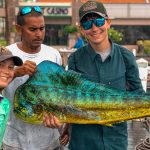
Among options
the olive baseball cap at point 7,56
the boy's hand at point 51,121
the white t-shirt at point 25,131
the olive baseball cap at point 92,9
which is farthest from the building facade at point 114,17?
the boy's hand at point 51,121

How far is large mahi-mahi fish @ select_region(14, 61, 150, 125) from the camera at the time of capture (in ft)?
8.63

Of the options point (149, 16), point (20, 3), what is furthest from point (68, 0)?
point (149, 16)

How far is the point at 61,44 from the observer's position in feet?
129

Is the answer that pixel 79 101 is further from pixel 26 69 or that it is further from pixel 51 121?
pixel 26 69

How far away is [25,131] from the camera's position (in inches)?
119

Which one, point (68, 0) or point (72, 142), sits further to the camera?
point (68, 0)

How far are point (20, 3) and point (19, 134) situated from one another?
122 feet

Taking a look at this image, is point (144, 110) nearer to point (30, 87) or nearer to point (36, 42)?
point (30, 87)

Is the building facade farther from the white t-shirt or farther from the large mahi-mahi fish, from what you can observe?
Answer: the large mahi-mahi fish

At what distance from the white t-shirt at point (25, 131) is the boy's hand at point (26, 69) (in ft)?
0.60

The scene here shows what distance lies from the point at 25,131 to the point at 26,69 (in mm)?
488

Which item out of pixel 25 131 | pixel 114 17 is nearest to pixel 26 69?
pixel 25 131

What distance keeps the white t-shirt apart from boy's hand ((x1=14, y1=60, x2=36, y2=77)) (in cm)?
18

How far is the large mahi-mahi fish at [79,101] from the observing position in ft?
8.63
